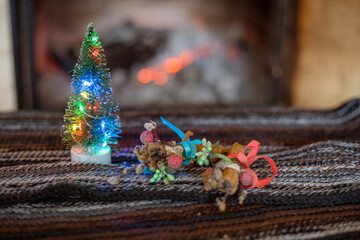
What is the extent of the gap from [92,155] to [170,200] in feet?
0.64

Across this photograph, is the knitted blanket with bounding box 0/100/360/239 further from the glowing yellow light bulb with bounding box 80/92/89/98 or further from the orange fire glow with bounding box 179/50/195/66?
the orange fire glow with bounding box 179/50/195/66

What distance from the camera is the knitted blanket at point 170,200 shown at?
1.86ft

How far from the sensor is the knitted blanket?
0.57 metres

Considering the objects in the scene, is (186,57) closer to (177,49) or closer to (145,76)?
(177,49)

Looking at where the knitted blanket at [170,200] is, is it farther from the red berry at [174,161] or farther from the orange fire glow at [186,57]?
the orange fire glow at [186,57]

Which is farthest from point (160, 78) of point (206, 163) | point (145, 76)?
point (206, 163)

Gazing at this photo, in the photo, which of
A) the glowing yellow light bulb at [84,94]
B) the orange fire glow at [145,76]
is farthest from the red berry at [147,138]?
the orange fire glow at [145,76]

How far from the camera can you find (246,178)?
619 mm

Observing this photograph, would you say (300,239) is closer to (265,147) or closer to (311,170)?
(311,170)

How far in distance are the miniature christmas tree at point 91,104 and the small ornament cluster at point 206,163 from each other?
9cm

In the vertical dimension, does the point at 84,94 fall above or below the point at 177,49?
below

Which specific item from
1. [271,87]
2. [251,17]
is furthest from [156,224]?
[251,17]

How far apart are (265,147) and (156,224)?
15.9 inches

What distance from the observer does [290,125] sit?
3.62ft
